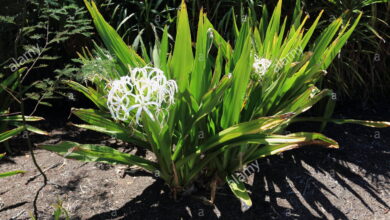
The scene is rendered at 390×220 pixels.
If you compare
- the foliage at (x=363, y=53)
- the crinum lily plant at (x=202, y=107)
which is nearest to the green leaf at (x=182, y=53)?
the crinum lily plant at (x=202, y=107)

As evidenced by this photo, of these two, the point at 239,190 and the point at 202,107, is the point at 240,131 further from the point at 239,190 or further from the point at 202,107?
the point at 239,190

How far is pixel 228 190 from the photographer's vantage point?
2223 millimetres

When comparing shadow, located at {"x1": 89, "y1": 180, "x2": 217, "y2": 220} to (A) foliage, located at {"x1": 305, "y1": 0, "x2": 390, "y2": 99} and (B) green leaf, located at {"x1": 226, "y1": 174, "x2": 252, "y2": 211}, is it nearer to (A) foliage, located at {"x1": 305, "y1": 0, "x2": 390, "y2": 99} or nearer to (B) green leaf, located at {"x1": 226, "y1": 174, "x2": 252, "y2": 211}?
(B) green leaf, located at {"x1": 226, "y1": 174, "x2": 252, "y2": 211}

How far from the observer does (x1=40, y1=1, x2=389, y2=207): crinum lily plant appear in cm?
177

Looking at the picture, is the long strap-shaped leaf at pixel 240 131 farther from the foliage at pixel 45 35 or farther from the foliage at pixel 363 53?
the foliage at pixel 363 53

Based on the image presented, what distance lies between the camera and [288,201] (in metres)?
2.19

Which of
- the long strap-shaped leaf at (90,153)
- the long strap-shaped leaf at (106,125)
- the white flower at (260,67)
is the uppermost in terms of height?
the white flower at (260,67)

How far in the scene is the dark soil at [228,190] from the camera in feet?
6.78

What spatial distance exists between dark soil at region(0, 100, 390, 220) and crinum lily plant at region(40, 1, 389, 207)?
0.17 m

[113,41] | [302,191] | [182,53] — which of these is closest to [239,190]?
[302,191]

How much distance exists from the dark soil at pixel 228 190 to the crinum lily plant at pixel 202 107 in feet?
0.55

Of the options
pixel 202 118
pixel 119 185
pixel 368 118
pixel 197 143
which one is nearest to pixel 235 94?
pixel 202 118

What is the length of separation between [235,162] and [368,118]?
1.65 m

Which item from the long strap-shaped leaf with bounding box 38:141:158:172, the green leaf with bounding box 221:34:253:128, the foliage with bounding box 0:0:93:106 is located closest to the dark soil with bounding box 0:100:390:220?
the long strap-shaped leaf with bounding box 38:141:158:172
